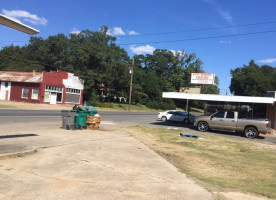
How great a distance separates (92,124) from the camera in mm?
15023

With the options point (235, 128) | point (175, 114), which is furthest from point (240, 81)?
point (235, 128)

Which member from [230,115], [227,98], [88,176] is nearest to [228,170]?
[88,176]

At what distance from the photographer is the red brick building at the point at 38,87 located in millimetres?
42406

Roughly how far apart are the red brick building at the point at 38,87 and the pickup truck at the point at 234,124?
1180 inches

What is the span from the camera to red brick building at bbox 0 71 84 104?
42.4 m

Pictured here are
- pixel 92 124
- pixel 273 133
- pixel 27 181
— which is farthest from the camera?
pixel 273 133

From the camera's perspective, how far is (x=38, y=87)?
42188 millimetres

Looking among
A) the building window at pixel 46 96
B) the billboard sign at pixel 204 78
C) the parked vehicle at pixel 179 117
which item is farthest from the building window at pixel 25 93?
the billboard sign at pixel 204 78

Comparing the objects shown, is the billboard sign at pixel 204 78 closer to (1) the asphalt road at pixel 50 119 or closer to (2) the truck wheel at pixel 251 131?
(1) the asphalt road at pixel 50 119

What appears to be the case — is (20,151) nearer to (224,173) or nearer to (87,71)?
(224,173)

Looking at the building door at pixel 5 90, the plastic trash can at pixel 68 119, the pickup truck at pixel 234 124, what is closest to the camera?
the plastic trash can at pixel 68 119

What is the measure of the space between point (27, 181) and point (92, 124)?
32.0 feet

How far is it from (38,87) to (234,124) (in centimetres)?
3284

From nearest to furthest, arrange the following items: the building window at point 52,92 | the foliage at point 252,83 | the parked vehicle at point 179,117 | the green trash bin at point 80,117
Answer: the green trash bin at point 80,117 → the parked vehicle at point 179,117 → the building window at point 52,92 → the foliage at point 252,83
